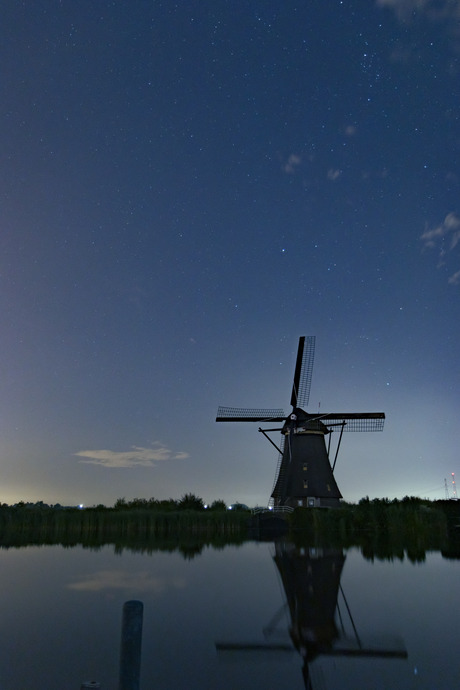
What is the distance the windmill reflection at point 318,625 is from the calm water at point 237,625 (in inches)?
1.2

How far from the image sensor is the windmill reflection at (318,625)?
8.66 meters

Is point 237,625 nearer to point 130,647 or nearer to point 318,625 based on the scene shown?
point 318,625

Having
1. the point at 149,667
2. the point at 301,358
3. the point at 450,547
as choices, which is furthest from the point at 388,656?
the point at 301,358

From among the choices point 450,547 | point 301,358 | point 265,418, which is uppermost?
point 301,358

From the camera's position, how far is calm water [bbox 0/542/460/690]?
24.6 ft

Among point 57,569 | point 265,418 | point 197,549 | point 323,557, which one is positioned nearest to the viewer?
point 57,569

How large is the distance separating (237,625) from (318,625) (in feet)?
5.86

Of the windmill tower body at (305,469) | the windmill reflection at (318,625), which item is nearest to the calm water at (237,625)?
the windmill reflection at (318,625)

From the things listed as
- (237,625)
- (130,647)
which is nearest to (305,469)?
(237,625)

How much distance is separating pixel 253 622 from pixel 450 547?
22711mm

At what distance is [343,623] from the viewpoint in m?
10.6

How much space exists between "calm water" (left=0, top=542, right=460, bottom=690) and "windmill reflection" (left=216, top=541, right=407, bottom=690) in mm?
31

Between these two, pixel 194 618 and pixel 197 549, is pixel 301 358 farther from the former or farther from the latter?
pixel 194 618

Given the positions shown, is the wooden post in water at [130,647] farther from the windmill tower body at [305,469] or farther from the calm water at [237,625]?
the windmill tower body at [305,469]
